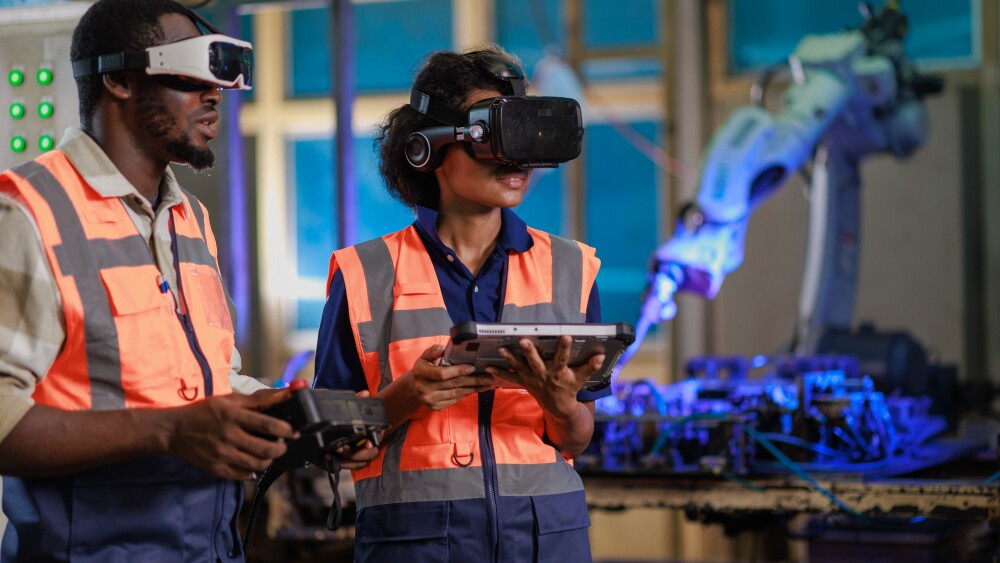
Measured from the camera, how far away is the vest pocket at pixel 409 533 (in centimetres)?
176

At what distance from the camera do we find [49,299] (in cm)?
141

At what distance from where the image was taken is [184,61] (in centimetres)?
157

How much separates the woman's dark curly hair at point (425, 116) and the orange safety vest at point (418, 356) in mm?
105

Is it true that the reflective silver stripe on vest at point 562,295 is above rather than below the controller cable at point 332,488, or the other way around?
above

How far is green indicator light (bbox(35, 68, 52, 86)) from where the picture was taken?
7.34 ft

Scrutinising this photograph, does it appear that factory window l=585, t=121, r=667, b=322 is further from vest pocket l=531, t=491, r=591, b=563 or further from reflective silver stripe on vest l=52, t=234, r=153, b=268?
reflective silver stripe on vest l=52, t=234, r=153, b=268

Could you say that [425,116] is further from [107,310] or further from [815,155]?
[815,155]

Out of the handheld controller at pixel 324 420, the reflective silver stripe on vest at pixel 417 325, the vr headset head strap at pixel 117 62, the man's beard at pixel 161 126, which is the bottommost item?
the handheld controller at pixel 324 420

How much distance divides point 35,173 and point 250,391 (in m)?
0.47

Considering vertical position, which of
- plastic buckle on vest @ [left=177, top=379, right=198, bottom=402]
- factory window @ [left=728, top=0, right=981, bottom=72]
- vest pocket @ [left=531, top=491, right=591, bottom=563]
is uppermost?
factory window @ [left=728, top=0, right=981, bottom=72]

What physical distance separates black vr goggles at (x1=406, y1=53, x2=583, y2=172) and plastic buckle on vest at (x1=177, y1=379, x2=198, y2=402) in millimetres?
562

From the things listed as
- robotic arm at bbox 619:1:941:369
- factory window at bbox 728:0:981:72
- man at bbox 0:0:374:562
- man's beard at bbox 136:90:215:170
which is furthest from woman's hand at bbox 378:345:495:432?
factory window at bbox 728:0:981:72

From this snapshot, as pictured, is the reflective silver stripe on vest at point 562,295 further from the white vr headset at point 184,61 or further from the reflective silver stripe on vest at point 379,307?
the white vr headset at point 184,61

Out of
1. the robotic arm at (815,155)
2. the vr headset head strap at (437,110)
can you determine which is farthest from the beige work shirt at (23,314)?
the robotic arm at (815,155)
